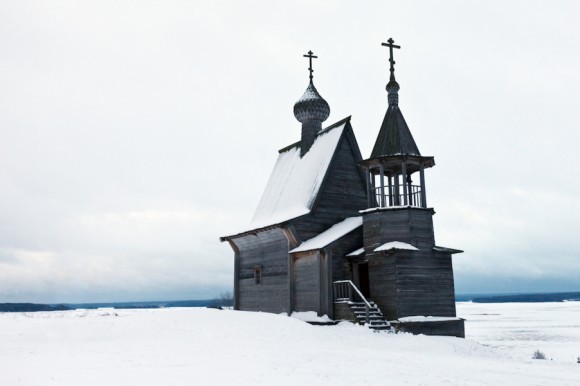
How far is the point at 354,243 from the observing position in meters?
24.7

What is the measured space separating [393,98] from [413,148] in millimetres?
3038

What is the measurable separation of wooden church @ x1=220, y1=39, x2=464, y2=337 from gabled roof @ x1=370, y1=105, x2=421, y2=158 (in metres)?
0.05

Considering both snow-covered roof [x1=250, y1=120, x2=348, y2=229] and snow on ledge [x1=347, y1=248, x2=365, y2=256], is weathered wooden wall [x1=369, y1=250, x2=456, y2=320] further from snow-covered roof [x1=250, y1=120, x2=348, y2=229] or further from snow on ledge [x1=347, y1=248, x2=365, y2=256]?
snow-covered roof [x1=250, y1=120, x2=348, y2=229]

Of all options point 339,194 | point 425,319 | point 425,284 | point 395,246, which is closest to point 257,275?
point 339,194

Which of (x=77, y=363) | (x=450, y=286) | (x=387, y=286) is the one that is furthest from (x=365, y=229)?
(x=77, y=363)

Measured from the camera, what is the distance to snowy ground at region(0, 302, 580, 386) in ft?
38.1

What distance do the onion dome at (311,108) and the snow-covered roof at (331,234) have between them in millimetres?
7898

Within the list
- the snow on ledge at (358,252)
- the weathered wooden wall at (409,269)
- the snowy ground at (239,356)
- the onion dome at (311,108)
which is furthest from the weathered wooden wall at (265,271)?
the onion dome at (311,108)

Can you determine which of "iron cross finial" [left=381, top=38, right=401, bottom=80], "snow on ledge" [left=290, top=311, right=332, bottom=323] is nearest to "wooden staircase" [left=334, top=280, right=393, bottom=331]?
"snow on ledge" [left=290, top=311, right=332, bottom=323]

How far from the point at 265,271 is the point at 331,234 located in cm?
519

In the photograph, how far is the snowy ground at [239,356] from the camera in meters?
11.6

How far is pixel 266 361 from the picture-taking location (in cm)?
1404

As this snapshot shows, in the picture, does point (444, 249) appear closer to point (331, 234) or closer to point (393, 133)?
point (331, 234)

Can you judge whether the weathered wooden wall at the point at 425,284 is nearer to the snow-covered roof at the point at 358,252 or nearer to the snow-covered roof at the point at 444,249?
the snow-covered roof at the point at 444,249
